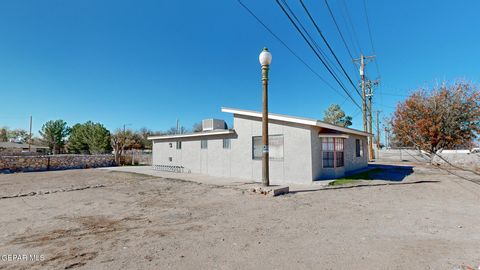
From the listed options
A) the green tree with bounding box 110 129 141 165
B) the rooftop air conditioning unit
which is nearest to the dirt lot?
the rooftop air conditioning unit

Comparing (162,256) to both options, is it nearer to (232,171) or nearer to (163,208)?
(163,208)

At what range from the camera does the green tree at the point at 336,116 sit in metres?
34.9

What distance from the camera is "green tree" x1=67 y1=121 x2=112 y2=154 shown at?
34078mm

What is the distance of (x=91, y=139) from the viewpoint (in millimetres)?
34250

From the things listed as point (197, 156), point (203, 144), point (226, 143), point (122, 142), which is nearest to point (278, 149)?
point (226, 143)

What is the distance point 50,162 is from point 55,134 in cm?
2609

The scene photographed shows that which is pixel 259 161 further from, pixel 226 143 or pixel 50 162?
pixel 50 162

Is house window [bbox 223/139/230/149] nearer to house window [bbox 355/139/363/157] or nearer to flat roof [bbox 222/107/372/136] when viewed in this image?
flat roof [bbox 222/107/372/136]

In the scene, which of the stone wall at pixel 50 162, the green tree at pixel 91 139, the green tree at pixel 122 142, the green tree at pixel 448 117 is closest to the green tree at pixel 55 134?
the green tree at pixel 91 139

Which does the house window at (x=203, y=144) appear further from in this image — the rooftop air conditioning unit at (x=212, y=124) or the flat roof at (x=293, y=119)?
the flat roof at (x=293, y=119)

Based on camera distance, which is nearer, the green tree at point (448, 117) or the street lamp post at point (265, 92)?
the street lamp post at point (265, 92)

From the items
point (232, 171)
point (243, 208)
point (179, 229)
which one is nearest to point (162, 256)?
point (179, 229)

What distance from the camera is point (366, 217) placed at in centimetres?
527

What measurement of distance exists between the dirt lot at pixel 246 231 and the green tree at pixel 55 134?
40890mm
